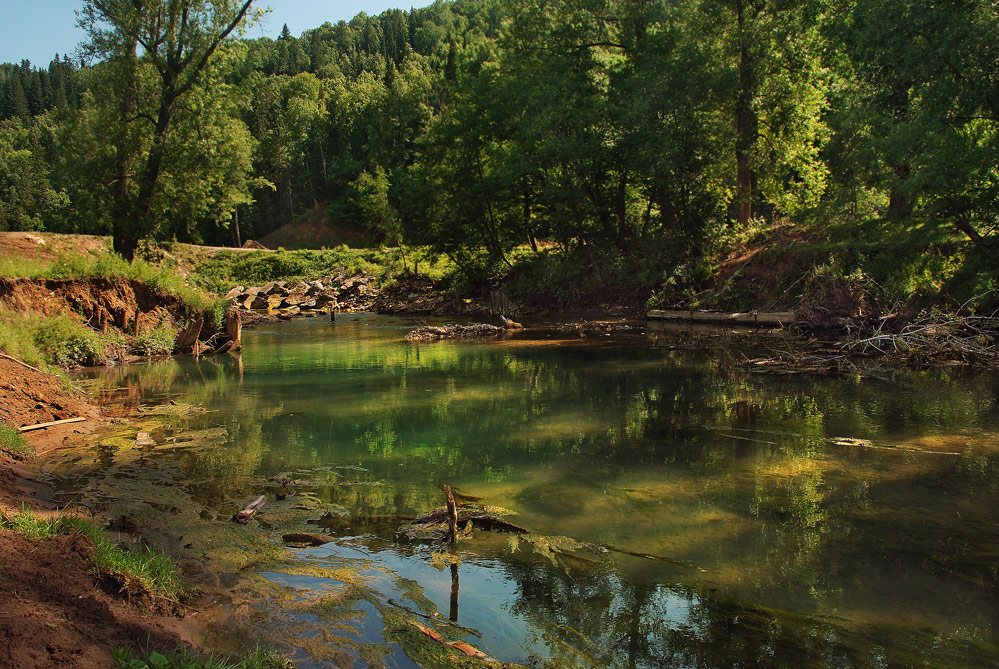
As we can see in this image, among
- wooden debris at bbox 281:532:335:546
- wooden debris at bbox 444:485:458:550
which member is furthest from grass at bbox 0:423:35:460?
wooden debris at bbox 444:485:458:550

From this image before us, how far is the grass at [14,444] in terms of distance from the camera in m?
8.18

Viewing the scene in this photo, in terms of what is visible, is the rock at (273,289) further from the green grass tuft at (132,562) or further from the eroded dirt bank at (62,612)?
the green grass tuft at (132,562)

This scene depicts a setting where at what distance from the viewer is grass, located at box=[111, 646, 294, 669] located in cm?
340

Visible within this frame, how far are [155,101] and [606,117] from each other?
19788 millimetres

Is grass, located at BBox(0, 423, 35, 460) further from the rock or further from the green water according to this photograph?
the rock

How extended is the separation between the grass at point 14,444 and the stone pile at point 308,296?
1274 inches

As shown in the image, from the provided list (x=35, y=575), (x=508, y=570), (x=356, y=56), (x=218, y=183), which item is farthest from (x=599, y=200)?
(x=356, y=56)

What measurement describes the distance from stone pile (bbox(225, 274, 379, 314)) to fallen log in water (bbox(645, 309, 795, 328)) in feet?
68.7

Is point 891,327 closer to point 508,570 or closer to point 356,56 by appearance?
point 508,570

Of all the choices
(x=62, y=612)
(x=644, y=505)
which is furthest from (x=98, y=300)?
(x=62, y=612)

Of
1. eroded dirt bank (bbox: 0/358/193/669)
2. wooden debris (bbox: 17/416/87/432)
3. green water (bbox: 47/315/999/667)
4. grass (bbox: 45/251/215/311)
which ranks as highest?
grass (bbox: 45/251/215/311)

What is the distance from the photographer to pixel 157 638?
387 centimetres

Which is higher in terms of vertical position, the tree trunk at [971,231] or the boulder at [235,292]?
the tree trunk at [971,231]

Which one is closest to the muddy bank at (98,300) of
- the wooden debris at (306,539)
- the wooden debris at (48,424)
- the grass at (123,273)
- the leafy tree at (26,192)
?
the grass at (123,273)
